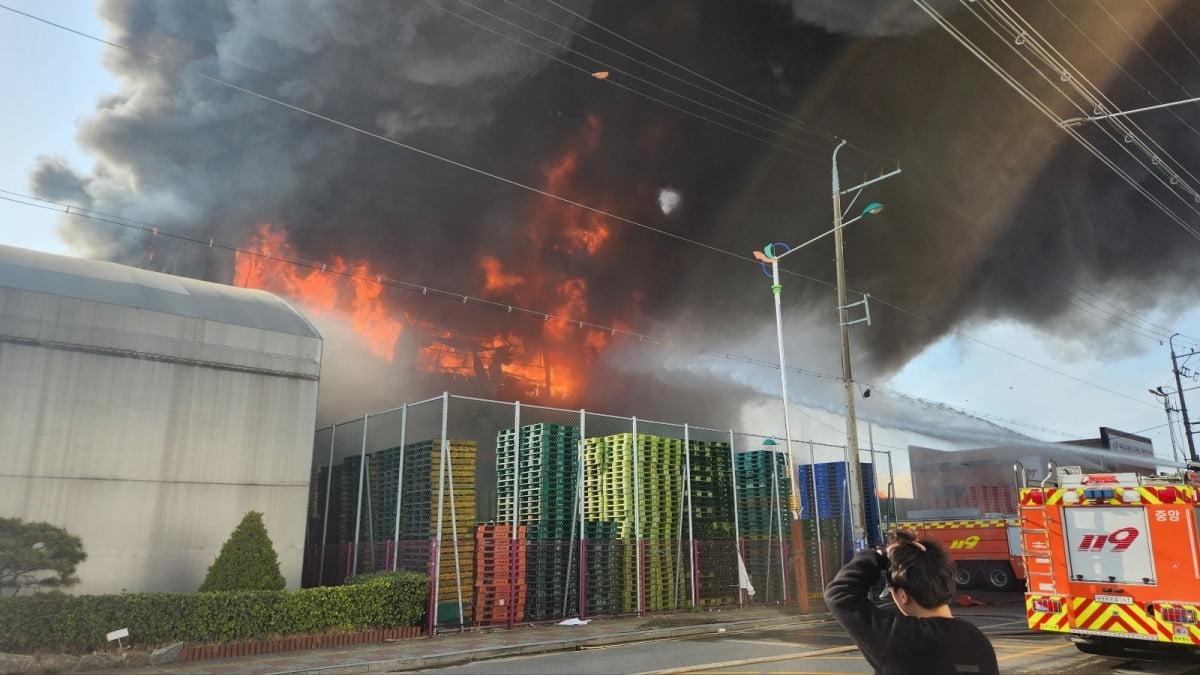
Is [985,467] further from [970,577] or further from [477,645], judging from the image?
[477,645]

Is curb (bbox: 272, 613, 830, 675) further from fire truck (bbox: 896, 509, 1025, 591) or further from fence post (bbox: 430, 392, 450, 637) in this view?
fire truck (bbox: 896, 509, 1025, 591)

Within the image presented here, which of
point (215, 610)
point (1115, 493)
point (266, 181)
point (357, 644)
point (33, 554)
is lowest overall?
point (357, 644)

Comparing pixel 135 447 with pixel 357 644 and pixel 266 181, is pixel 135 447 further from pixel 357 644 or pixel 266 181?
pixel 266 181

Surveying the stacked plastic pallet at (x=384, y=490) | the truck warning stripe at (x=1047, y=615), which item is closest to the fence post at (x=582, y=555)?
the stacked plastic pallet at (x=384, y=490)

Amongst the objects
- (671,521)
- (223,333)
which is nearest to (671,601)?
(671,521)

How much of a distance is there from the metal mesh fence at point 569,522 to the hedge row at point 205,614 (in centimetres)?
109

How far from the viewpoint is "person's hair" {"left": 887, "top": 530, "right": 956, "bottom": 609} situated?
9.94ft

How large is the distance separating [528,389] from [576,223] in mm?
12228

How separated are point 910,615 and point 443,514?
54.1 feet

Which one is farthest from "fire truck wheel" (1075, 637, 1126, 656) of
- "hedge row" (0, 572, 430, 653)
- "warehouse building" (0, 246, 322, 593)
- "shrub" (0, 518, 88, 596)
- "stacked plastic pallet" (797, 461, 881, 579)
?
"warehouse building" (0, 246, 322, 593)

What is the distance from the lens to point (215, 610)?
13.6 meters

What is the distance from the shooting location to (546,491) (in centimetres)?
2061

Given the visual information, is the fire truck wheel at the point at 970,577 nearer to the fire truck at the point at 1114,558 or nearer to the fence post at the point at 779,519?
the fence post at the point at 779,519

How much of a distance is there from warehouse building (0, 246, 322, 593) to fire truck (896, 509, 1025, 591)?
22.2m
